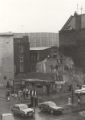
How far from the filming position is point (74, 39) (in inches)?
2869

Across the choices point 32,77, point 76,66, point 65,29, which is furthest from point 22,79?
point 65,29

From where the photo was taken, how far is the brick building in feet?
233

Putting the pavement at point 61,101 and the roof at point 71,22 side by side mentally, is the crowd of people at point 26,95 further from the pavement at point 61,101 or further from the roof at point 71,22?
the roof at point 71,22

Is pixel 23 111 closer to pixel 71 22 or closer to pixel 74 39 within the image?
pixel 74 39

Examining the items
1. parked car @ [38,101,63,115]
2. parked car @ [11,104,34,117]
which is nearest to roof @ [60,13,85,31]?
parked car @ [38,101,63,115]

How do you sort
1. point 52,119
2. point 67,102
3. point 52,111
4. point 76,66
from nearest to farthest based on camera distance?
point 52,119
point 52,111
point 67,102
point 76,66

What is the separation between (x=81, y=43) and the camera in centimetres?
7094

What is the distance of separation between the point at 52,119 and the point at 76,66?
3059cm

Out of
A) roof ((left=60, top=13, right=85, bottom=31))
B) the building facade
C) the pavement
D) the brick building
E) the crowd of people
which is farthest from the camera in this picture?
roof ((left=60, top=13, right=85, bottom=31))

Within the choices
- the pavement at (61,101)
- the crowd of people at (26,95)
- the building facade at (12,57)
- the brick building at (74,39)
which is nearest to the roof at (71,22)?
the brick building at (74,39)

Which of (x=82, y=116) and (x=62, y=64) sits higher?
(x=62, y=64)

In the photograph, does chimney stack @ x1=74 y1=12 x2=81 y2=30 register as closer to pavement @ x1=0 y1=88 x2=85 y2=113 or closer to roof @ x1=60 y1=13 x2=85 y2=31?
roof @ x1=60 y1=13 x2=85 y2=31

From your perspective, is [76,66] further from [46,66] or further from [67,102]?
[67,102]

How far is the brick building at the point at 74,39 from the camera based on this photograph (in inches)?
2790
